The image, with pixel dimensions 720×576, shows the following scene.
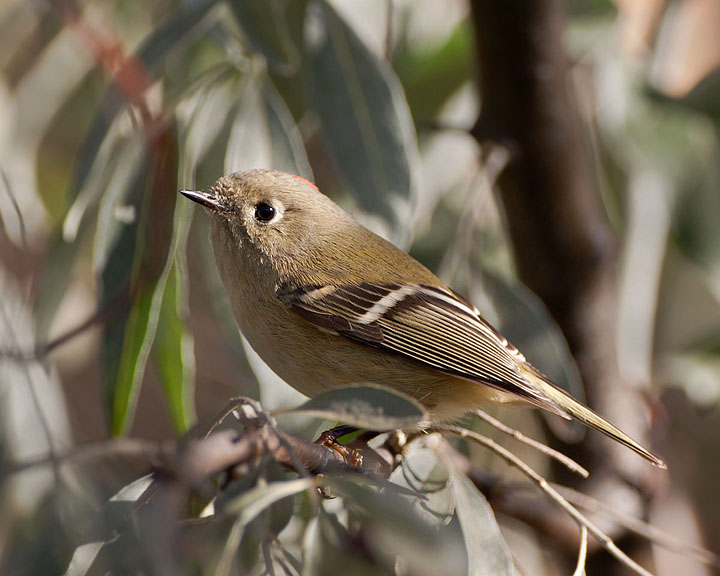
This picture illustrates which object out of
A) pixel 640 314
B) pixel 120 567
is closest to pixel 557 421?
pixel 640 314

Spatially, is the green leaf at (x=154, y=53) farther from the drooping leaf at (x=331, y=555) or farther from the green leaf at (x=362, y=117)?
the drooping leaf at (x=331, y=555)

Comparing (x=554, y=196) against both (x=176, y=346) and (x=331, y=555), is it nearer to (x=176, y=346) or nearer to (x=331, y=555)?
(x=176, y=346)

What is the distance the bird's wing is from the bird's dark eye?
16cm

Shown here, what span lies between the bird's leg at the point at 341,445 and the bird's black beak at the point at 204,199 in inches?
17.0

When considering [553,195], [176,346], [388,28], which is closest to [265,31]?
[388,28]

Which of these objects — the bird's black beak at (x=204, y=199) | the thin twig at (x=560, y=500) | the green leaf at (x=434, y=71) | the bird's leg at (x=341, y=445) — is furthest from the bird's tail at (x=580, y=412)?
the green leaf at (x=434, y=71)

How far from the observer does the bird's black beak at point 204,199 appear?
135 cm

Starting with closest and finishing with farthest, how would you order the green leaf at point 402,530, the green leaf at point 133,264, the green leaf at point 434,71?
the green leaf at point 402,530, the green leaf at point 133,264, the green leaf at point 434,71

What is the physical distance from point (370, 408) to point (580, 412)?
0.54 metres

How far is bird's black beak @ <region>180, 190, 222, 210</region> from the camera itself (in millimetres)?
1354

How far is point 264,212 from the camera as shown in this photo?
4.85 feet

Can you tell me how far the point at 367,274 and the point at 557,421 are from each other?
54 centimetres

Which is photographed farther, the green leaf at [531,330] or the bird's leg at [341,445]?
the green leaf at [531,330]

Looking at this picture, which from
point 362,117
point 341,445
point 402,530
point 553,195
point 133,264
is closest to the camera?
point 402,530
